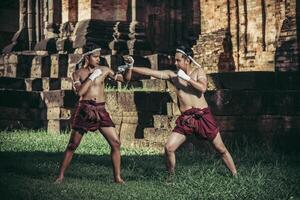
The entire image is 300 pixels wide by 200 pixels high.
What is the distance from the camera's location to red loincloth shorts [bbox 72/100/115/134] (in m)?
6.04

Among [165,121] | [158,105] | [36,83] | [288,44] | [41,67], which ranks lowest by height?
[165,121]

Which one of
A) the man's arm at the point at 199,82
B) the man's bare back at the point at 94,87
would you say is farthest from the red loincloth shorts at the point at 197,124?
the man's bare back at the point at 94,87

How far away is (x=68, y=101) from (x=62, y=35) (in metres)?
5.50

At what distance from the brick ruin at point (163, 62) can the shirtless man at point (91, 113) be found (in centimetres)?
342

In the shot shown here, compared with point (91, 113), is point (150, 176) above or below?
below

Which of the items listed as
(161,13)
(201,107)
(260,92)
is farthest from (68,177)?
(161,13)

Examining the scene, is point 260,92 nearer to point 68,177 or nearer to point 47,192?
point 68,177

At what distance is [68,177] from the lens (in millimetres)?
6340

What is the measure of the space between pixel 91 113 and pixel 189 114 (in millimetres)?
1224

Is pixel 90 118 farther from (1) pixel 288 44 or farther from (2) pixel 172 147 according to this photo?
(1) pixel 288 44

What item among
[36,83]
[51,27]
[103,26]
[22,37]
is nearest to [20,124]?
[36,83]

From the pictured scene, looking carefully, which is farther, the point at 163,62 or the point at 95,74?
the point at 163,62

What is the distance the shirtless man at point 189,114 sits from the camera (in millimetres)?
5977

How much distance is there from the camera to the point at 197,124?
237 inches
